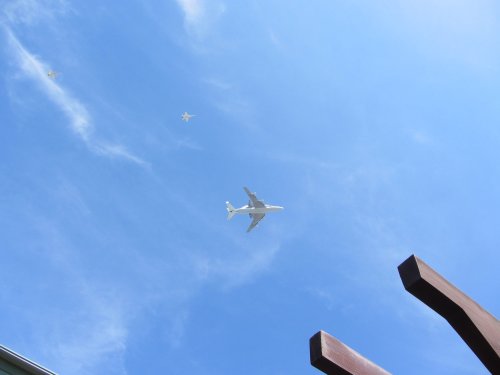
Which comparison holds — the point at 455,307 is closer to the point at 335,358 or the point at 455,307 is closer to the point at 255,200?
the point at 335,358

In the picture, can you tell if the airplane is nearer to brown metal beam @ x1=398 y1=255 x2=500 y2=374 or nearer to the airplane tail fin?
the airplane tail fin

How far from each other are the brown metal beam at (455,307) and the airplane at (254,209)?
4442 centimetres

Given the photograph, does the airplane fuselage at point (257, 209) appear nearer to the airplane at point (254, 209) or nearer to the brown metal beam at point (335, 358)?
the airplane at point (254, 209)

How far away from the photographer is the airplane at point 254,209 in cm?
4722

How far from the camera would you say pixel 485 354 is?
Answer: 2521 mm

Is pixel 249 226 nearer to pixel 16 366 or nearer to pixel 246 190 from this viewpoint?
pixel 246 190

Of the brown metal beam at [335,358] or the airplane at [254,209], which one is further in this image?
the airplane at [254,209]

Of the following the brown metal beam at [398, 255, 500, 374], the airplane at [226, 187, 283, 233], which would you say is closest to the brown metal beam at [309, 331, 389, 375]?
the brown metal beam at [398, 255, 500, 374]

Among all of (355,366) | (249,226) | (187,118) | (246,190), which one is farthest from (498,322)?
(249,226)

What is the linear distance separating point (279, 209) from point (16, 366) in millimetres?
39069

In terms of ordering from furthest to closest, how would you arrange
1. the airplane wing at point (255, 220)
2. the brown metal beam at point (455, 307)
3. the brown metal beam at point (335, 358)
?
the airplane wing at point (255, 220) < the brown metal beam at point (335, 358) < the brown metal beam at point (455, 307)

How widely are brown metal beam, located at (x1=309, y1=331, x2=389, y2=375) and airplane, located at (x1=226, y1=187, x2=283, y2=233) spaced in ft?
144

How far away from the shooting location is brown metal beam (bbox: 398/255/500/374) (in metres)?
2.37

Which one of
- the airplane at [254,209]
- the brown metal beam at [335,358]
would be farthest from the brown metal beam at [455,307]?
the airplane at [254,209]
